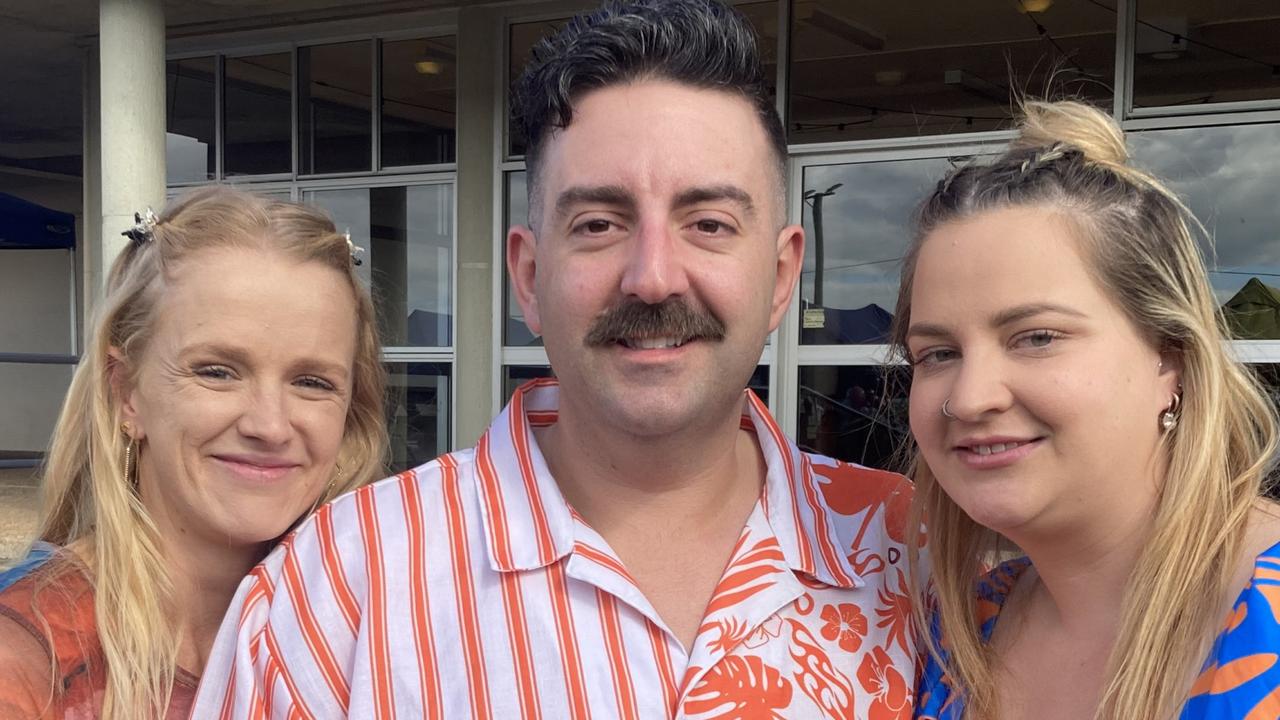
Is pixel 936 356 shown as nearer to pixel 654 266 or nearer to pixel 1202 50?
pixel 654 266

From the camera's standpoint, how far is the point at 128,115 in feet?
20.8

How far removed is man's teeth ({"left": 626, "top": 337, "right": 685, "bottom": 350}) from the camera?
5.48ft

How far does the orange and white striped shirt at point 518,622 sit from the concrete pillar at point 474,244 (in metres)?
5.29

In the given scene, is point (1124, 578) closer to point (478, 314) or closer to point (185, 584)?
point (185, 584)

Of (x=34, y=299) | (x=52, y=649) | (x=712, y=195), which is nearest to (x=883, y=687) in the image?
(x=712, y=195)

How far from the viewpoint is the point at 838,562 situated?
1.83m

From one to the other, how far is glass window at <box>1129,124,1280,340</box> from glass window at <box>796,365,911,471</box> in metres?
1.73

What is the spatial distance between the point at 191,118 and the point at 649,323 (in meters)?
7.62

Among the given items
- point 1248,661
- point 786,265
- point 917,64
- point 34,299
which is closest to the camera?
point 1248,661

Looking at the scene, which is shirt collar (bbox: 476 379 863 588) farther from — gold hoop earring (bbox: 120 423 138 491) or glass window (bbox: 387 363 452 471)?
glass window (bbox: 387 363 452 471)

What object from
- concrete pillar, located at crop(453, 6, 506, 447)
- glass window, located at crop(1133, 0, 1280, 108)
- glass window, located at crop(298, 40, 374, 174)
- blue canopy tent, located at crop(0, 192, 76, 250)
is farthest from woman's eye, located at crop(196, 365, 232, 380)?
blue canopy tent, located at crop(0, 192, 76, 250)

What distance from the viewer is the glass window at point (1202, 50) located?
5332 millimetres

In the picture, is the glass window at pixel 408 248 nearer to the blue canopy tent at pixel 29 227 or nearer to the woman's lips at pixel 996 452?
the blue canopy tent at pixel 29 227

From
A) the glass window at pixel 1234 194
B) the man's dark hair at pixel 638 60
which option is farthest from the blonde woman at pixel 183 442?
the glass window at pixel 1234 194
